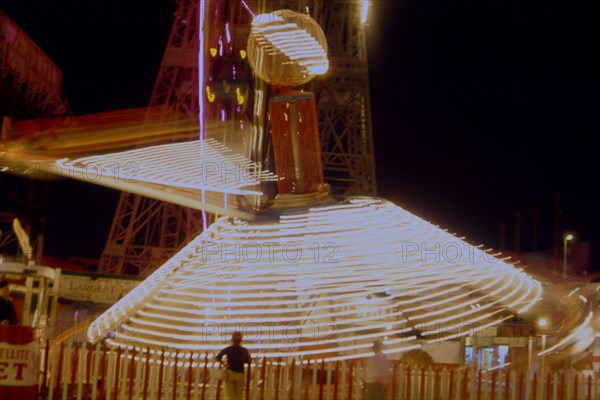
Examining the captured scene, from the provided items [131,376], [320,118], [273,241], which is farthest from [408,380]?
[320,118]

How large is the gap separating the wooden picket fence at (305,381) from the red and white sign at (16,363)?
33.0 inches

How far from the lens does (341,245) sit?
49.4ft

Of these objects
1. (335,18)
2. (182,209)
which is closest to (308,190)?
(335,18)

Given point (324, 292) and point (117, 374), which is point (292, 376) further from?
point (117, 374)

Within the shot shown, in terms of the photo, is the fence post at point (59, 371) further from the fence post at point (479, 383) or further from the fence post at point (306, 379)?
the fence post at point (479, 383)

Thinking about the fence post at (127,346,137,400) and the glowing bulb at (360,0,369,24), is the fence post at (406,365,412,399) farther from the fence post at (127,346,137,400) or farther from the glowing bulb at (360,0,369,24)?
the glowing bulb at (360,0,369,24)

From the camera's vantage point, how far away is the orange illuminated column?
16719 mm

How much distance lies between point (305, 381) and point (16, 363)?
13.5ft

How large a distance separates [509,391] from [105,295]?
23.9m

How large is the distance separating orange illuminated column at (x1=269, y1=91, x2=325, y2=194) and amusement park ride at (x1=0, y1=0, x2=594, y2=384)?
0.02m

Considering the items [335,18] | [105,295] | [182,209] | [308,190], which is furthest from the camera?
[182,209]

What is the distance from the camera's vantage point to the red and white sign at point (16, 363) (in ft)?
47.1

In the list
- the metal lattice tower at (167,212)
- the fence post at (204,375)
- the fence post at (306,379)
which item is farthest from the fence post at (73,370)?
the metal lattice tower at (167,212)

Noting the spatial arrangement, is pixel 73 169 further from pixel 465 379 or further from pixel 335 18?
pixel 335 18
